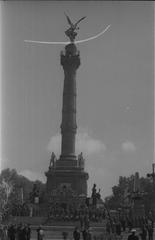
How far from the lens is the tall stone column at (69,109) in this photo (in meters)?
61.7

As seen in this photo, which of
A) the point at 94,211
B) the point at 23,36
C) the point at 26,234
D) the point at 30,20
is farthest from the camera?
the point at 94,211

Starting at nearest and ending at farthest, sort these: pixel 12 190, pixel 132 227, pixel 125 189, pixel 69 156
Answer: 1. pixel 132 227
2. pixel 69 156
3. pixel 12 190
4. pixel 125 189

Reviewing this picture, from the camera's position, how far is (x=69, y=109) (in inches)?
2441

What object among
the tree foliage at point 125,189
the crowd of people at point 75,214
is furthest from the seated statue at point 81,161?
the tree foliage at point 125,189

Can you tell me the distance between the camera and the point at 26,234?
25219mm

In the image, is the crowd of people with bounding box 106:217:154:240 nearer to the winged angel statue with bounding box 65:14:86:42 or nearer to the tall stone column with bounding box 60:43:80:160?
the tall stone column with bounding box 60:43:80:160

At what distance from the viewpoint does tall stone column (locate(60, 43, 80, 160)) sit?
202 feet

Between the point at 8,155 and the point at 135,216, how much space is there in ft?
47.4

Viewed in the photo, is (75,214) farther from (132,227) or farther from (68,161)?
(68,161)

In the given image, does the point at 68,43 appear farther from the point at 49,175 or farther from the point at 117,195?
the point at 117,195

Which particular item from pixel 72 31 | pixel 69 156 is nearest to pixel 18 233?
pixel 69 156

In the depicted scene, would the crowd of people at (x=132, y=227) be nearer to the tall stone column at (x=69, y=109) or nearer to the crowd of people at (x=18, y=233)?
the crowd of people at (x=18, y=233)

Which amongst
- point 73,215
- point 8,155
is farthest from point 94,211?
point 8,155

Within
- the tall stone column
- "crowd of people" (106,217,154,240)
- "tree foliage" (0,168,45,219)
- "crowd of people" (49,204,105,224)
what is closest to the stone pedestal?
the tall stone column
